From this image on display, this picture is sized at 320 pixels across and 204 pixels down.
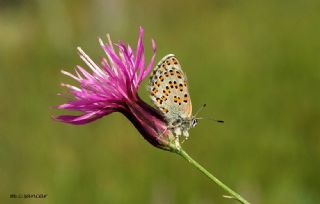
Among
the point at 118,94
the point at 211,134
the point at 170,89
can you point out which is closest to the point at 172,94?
the point at 170,89

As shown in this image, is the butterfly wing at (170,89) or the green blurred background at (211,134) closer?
the butterfly wing at (170,89)

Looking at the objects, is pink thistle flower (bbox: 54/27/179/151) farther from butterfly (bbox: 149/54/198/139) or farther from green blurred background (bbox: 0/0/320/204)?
green blurred background (bbox: 0/0/320/204)

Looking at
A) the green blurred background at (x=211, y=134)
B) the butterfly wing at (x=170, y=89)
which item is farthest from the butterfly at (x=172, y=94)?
the green blurred background at (x=211, y=134)

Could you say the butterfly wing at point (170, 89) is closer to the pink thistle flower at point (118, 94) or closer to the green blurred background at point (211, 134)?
the pink thistle flower at point (118, 94)

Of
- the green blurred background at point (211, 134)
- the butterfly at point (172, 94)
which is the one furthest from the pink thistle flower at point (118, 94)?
the green blurred background at point (211, 134)

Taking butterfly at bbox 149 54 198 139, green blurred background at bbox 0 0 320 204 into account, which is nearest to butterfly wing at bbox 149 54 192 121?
butterfly at bbox 149 54 198 139

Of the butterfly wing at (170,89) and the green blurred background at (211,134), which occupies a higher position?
the butterfly wing at (170,89)

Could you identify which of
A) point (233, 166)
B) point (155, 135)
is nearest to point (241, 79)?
point (233, 166)

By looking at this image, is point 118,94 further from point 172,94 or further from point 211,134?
point 211,134
